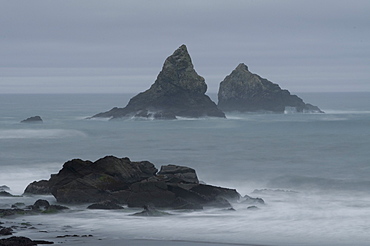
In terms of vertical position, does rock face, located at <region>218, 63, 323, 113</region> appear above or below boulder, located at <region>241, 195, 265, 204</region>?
above

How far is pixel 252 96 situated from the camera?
14675 cm

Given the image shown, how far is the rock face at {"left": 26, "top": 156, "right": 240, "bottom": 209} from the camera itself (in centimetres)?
3188

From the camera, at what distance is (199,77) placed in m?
118

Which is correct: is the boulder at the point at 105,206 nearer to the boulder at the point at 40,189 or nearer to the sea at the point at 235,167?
→ the sea at the point at 235,167

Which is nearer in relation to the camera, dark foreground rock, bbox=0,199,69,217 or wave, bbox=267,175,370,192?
dark foreground rock, bbox=0,199,69,217

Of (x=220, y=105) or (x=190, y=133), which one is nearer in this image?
(x=190, y=133)

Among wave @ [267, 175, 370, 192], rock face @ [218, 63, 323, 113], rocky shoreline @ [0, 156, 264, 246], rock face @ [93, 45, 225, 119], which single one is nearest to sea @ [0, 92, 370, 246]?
wave @ [267, 175, 370, 192]

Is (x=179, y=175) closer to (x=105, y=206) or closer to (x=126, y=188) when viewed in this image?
(x=126, y=188)

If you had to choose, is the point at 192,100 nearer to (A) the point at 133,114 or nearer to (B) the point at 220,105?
(A) the point at 133,114

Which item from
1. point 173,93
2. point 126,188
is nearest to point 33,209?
point 126,188

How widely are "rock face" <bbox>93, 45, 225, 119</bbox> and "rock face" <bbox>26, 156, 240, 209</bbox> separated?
79.5 m

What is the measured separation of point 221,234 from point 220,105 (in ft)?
411

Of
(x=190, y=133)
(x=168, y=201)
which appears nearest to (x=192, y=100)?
(x=190, y=133)

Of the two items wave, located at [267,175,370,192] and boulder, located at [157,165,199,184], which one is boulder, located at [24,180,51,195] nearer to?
boulder, located at [157,165,199,184]
